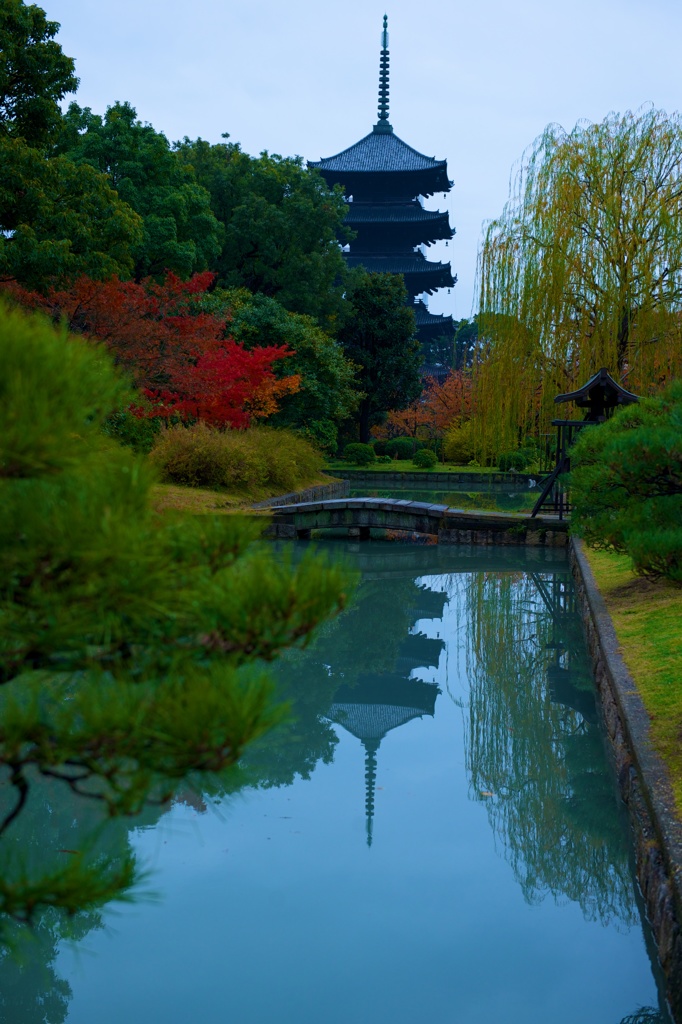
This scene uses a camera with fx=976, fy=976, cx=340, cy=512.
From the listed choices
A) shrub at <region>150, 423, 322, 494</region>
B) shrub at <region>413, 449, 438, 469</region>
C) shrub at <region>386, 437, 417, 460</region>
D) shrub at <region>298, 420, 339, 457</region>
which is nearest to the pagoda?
shrub at <region>386, 437, 417, 460</region>

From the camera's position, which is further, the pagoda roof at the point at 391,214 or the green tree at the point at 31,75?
the pagoda roof at the point at 391,214

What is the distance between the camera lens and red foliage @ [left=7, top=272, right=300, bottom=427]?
38.6 feet

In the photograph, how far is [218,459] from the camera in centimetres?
1486

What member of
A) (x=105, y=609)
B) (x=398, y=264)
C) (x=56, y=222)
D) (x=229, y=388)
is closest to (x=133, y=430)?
(x=229, y=388)

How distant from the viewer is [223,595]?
1516mm

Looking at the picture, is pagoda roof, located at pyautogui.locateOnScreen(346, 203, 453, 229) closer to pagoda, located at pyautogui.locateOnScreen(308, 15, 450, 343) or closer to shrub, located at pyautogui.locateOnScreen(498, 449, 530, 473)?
pagoda, located at pyautogui.locateOnScreen(308, 15, 450, 343)

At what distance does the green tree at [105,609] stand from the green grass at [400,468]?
22427 mm

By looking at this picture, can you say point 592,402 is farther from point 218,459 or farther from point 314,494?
point 314,494

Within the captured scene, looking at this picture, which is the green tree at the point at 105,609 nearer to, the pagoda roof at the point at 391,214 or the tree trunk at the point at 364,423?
the tree trunk at the point at 364,423

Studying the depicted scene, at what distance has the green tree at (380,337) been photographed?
85.6 feet

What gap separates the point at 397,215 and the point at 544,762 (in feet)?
104

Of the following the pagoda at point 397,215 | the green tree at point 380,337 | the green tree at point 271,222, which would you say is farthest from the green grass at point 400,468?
the pagoda at point 397,215

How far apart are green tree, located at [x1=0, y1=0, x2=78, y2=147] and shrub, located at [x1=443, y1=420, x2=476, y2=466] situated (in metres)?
16.3

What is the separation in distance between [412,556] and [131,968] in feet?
33.2
